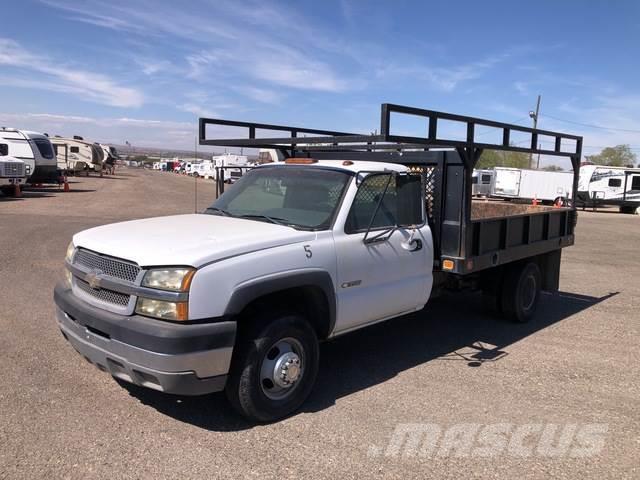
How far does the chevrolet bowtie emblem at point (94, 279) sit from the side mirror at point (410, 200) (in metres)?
2.61

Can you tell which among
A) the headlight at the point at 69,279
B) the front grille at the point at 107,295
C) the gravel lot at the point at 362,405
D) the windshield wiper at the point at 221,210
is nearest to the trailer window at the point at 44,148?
the gravel lot at the point at 362,405

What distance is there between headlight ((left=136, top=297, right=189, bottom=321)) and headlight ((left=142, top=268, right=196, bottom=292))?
0.10 metres

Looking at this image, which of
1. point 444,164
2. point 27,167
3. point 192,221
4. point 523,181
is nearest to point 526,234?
point 444,164

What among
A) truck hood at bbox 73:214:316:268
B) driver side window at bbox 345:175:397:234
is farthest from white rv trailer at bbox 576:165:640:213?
truck hood at bbox 73:214:316:268

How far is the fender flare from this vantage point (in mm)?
3744

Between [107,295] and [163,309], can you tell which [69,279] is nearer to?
[107,295]

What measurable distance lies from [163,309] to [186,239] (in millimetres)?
578

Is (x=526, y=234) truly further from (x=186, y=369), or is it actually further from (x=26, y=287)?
(x=26, y=287)

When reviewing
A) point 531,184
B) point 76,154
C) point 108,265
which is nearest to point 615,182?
point 531,184

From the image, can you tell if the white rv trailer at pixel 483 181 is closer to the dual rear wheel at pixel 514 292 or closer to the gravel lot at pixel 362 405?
the gravel lot at pixel 362 405

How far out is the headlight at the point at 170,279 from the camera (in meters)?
3.58

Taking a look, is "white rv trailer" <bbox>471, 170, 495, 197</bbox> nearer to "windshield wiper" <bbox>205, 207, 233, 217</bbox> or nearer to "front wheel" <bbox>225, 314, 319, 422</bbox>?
"windshield wiper" <bbox>205, 207, 233, 217</bbox>

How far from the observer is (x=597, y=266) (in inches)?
477

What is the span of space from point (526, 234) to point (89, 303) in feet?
16.5
